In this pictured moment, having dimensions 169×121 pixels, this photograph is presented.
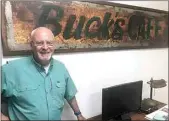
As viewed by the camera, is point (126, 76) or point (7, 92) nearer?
point (7, 92)

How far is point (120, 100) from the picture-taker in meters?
1.52

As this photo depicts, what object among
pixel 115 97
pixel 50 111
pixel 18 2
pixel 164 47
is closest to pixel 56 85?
pixel 50 111

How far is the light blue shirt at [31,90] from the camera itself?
46.5 inches

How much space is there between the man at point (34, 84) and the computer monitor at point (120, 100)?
1.11ft

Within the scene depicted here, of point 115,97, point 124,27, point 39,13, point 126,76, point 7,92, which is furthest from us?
point 126,76

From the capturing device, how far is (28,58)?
1.26m

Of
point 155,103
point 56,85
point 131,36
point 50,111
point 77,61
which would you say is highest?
point 131,36

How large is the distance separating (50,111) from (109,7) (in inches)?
33.9

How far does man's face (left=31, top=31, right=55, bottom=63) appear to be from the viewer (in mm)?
1207

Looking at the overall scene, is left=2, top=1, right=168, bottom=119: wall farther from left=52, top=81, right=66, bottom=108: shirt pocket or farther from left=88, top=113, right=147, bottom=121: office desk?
left=52, top=81, right=66, bottom=108: shirt pocket

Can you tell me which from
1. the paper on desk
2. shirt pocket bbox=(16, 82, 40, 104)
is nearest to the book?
the paper on desk

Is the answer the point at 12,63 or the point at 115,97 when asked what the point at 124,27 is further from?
the point at 12,63

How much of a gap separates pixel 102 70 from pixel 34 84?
60cm

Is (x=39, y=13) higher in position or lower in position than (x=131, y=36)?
higher
